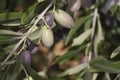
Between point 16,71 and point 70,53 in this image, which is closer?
point 16,71

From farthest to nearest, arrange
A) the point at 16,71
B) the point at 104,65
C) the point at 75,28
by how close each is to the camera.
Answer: the point at 75,28 → the point at 104,65 → the point at 16,71

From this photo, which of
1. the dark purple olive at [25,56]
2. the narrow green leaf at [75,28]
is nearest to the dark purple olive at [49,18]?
the dark purple olive at [25,56]

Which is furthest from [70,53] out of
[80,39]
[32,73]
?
[32,73]

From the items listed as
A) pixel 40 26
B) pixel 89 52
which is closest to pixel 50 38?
pixel 40 26

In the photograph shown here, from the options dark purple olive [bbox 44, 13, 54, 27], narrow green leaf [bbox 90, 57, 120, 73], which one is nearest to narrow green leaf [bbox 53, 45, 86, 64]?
narrow green leaf [bbox 90, 57, 120, 73]

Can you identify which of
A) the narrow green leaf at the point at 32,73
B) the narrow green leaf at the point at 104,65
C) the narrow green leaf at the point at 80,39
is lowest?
the narrow green leaf at the point at 80,39

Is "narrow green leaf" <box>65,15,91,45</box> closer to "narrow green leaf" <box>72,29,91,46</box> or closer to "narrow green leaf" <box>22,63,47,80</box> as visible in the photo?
"narrow green leaf" <box>72,29,91,46</box>

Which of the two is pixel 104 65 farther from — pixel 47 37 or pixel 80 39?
pixel 80 39

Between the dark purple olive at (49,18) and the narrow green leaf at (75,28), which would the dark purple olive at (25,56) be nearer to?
the dark purple olive at (49,18)
